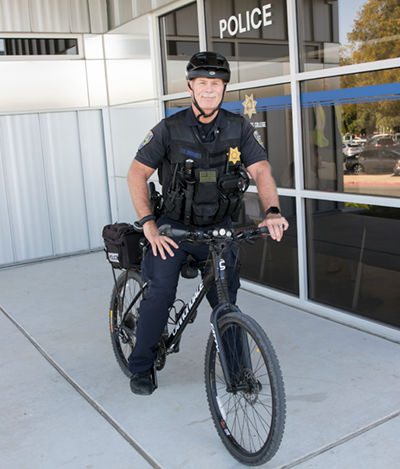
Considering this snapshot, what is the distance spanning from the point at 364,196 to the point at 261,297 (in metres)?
1.52

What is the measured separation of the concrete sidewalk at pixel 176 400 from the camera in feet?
8.71

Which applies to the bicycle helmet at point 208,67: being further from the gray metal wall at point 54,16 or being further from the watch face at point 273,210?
the gray metal wall at point 54,16

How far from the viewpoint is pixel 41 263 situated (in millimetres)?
6816

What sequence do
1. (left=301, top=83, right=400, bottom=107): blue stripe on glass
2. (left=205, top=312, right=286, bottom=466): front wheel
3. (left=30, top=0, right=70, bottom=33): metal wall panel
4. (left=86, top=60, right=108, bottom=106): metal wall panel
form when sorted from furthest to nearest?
(left=86, top=60, right=108, bottom=106): metal wall panel < (left=30, top=0, right=70, bottom=33): metal wall panel < (left=301, top=83, right=400, bottom=107): blue stripe on glass < (left=205, top=312, right=286, bottom=466): front wheel

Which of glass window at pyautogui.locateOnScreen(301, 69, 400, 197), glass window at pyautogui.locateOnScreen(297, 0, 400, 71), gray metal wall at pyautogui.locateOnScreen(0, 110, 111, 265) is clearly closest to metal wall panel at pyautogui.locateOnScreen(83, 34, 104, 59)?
gray metal wall at pyautogui.locateOnScreen(0, 110, 111, 265)

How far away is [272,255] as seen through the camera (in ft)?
16.7

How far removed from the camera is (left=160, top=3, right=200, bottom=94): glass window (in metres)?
5.56

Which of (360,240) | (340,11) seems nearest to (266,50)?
(340,11)

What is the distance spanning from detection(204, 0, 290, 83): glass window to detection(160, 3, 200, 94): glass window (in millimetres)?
308

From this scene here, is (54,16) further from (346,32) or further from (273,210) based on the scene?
(273,210)

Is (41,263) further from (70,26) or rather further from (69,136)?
(70,26)

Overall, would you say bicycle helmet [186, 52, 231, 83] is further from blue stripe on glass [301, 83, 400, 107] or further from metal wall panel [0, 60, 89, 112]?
metal wall panel [0, 60, 89, 112]

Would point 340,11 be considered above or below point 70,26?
below

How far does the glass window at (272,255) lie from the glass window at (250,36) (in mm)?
1139
